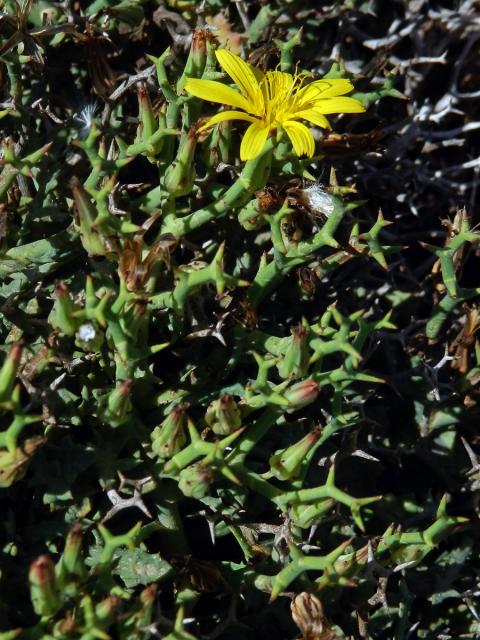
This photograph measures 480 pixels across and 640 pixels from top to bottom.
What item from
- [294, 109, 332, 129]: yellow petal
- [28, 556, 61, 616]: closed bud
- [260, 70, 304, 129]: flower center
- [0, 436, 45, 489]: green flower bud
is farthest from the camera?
[260, 70, 304, 129]: flower center

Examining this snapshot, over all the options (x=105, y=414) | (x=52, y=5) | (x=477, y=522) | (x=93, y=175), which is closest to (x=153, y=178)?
(x=93, y=175)

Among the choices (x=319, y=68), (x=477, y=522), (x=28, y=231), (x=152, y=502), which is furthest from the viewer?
(x=319, y=68)

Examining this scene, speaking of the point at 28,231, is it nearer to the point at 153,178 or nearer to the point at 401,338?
the point at 153,178

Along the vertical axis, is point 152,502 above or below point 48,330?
below

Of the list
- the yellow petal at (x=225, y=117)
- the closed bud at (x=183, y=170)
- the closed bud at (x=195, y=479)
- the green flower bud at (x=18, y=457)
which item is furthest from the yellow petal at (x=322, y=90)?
the green flower bud at (x=18, y=457)

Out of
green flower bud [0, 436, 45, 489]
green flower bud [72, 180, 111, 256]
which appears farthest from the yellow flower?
green flower bud [0, 436, 45, 489]

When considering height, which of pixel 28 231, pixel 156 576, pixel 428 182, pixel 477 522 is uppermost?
pixel 28 231

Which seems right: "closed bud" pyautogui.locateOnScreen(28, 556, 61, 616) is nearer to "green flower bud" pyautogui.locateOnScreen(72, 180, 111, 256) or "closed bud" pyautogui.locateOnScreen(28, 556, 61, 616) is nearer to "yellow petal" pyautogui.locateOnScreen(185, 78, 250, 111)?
"green flower bud" pyautogui.locateOnScreen(72, 180, 111, 256)
